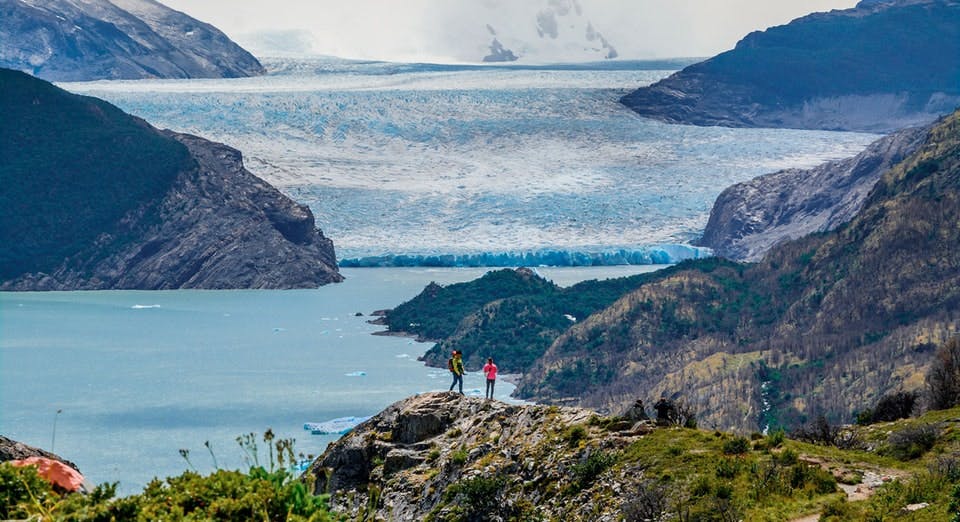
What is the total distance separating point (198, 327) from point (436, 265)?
22992 millimetres

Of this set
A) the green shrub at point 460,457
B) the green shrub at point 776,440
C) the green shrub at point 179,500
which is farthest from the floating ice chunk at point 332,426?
the green shrub at point 179,500

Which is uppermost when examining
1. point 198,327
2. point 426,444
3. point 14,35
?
point 14,35

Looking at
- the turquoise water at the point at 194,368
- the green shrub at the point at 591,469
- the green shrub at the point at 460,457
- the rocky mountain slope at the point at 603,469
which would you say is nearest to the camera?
the rocky mountain slope at the point at 603,469

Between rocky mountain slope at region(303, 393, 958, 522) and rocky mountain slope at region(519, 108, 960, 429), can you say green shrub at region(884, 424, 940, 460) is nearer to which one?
rocky mountain slope at region(303, 393, 958, 522)

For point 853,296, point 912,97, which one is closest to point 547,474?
point 853,296

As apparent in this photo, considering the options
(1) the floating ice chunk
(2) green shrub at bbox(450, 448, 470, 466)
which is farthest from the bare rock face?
(2) green shrub at bbox(450, 448, 470, 466)

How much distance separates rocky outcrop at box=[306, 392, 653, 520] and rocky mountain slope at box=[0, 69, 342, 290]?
80661 mm

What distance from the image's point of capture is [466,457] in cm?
1988

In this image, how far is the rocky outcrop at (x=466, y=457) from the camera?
18266 mm

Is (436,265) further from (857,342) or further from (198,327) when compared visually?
(857,342)

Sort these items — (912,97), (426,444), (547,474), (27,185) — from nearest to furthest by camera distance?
(547,474)
(426,444)
(27,185)
(912,97)

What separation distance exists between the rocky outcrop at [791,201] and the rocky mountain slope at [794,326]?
2925cm

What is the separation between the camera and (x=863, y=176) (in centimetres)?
10450

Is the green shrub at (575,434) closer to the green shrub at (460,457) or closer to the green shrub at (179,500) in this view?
the green shrub at (460,457)
